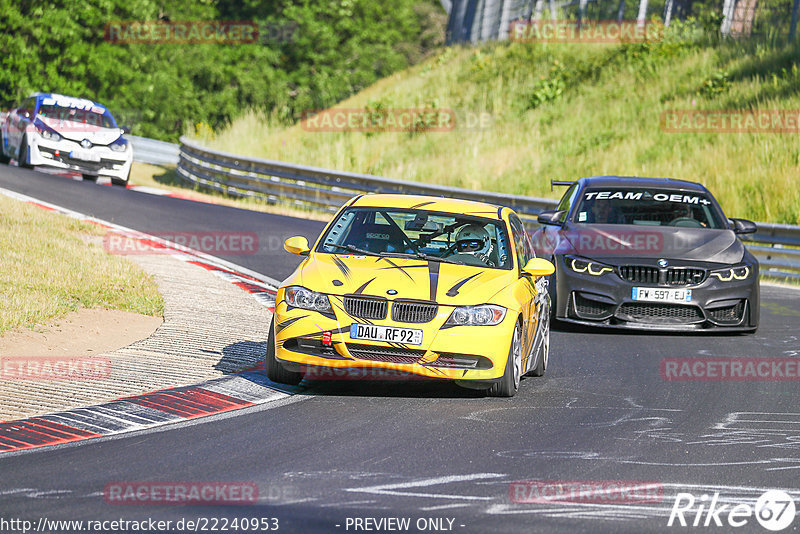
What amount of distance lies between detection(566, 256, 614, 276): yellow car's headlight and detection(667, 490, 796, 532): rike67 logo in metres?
6.38

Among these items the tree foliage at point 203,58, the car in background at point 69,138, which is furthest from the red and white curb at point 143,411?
the tree foliage at point 203,58

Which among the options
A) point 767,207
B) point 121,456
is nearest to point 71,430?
point 121,456

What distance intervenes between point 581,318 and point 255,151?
23.2 meters

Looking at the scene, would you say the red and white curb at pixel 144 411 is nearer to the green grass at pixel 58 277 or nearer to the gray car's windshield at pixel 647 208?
the green grass at pixel 58 277

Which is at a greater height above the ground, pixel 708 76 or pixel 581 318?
pixel 708 76

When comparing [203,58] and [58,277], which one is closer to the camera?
[58,277]

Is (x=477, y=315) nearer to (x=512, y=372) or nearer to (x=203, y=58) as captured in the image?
(x=512, y=372)

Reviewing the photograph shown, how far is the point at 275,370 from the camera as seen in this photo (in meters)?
9.23

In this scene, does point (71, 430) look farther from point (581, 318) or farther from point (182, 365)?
point (581, 318)

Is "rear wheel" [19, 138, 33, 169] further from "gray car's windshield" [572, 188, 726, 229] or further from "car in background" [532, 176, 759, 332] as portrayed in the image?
"car in background" [532, 176, 759, 332]

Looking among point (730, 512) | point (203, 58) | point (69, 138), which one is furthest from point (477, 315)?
point (203, 58)

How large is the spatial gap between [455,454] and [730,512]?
1.75 metres

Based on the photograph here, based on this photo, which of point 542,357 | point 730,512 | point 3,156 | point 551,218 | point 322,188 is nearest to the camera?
point 730,512

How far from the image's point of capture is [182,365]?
986 centimetres
